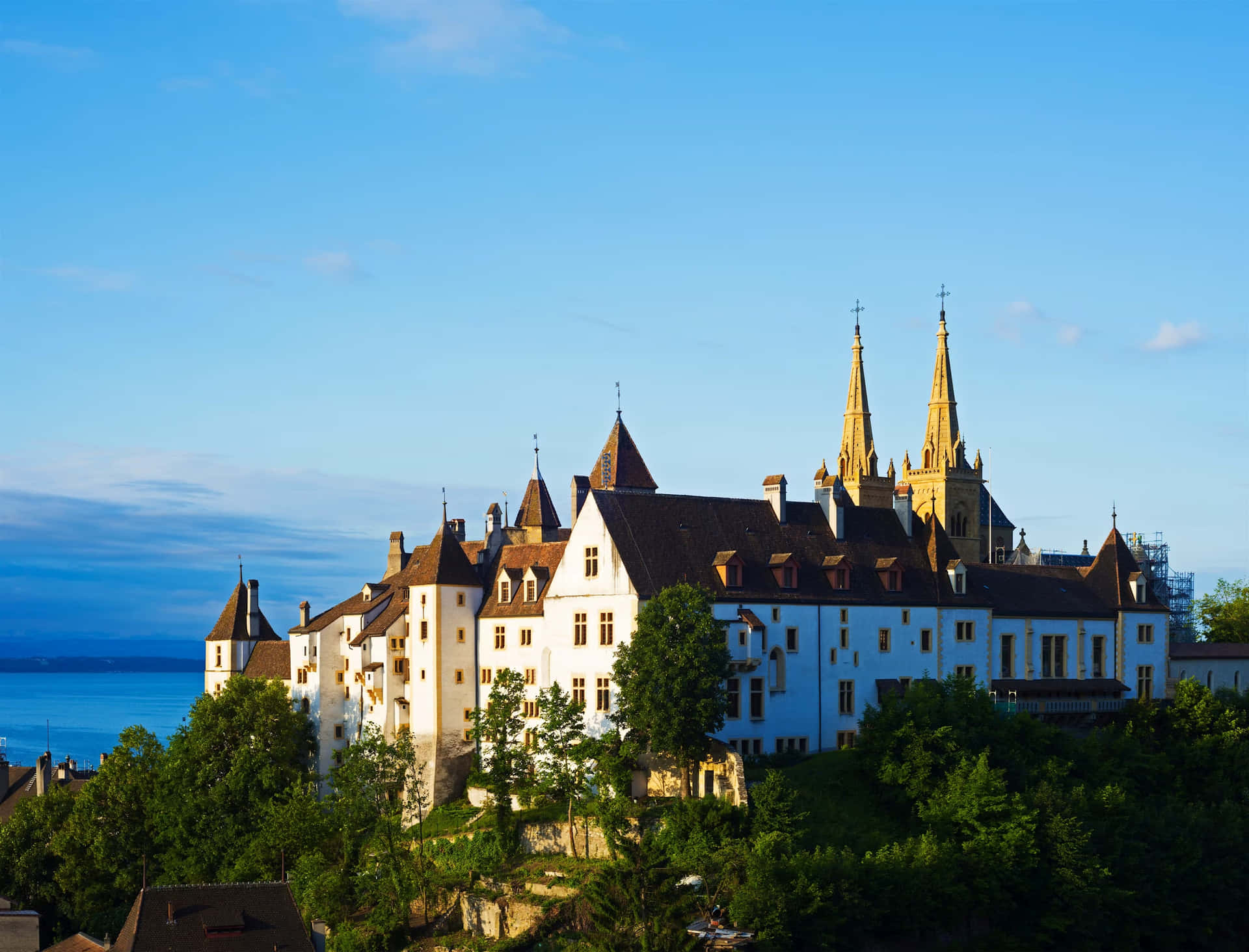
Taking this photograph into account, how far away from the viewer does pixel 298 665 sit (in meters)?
95.2

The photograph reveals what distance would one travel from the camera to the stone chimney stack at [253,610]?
10425 centimetres

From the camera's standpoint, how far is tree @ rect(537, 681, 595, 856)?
72188mm

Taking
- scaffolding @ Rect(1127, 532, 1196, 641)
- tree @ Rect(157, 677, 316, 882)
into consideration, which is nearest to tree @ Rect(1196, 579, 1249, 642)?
scaffolding @ Rect(1127, 532, 1196, 641)

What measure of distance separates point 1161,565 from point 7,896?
10259cm

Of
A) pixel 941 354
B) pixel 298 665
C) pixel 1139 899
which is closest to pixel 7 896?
pixel 298 665

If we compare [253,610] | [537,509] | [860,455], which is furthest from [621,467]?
[860,455]

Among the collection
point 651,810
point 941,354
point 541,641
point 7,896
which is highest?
point 941,354

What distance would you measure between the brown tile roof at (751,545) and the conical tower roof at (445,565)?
35.6 ft

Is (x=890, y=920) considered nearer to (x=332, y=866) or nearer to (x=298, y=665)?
(x=332, y=866)

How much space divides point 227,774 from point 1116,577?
5365cm

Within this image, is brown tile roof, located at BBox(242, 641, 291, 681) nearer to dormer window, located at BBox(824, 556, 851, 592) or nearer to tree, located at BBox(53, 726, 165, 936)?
tree, located at BBox(53, 726, 165, 936)

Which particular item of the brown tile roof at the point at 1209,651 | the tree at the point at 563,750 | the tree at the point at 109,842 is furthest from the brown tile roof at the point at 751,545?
the tree at the point at 109,842

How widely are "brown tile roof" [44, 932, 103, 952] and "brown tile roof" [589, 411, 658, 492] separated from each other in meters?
37.1

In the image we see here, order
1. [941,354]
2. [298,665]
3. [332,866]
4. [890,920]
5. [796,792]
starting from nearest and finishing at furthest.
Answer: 1. [890,920]
2. [796,792]
3. [332,866]
4. [298,665]
5. [941,354]
